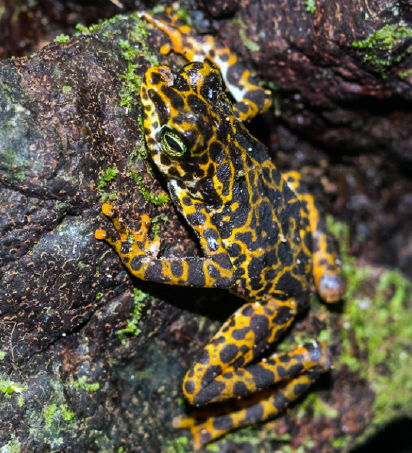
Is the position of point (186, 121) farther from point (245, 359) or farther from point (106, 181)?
point (245, 359)

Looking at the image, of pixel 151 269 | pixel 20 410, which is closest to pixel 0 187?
pixel 151 269

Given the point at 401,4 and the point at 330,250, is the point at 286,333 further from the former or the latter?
the point at 401,4

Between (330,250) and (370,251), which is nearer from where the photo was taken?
(330,250)

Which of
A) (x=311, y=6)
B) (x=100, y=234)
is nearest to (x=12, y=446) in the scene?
(x=100, y=234)

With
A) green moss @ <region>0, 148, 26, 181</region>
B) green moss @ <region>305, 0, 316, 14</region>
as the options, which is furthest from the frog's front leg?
green moss @ <region>305, 0, 316, 14</region>

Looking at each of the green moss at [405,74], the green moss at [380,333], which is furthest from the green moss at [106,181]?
the green moss at [380,333]
